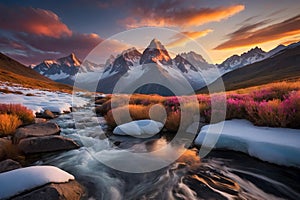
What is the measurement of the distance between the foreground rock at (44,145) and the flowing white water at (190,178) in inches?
22.0

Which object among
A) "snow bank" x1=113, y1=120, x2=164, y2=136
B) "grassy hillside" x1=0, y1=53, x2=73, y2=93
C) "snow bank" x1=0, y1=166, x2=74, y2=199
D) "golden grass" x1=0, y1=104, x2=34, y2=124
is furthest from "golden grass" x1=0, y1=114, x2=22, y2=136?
"grassy hillside" x1=0, y1=53, x2=73, y2=93

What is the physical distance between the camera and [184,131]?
9.26 m

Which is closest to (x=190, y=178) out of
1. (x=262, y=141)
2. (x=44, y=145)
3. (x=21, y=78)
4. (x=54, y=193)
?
(x=262, y=141)

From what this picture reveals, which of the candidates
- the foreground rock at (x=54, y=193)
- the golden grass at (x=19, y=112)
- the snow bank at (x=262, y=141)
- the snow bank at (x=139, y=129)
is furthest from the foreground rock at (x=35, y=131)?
the snow bank at (x=262, y=141)

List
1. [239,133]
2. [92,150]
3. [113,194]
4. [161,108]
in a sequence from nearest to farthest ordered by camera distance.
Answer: [113,194], [239,133], [92,150], [161,108]

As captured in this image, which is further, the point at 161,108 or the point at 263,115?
the point at 161,108

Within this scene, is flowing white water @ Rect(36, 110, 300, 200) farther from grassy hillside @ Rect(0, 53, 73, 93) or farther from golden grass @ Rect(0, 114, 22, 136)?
grassy hillside @ Rect(0, 53, 73, 93)

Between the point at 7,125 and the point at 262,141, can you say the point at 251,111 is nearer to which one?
the point at 262,141

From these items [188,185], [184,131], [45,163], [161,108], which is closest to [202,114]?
[184,131]

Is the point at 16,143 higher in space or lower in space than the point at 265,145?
lower

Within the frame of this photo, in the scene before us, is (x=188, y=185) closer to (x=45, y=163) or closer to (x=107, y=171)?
(x=107, y=171)

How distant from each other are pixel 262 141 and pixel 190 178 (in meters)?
2.61

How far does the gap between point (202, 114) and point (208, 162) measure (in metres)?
4.74

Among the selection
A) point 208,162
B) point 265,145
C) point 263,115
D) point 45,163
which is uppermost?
point 263,115
